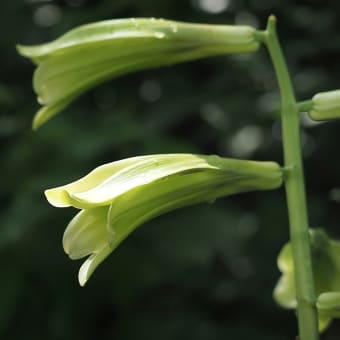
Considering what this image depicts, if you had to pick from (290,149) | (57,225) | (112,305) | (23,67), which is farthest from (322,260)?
(23,67)

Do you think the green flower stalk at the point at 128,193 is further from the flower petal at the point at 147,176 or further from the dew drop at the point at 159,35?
the dew drop at the point at 159,35

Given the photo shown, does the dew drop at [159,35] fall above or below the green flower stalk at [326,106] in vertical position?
above

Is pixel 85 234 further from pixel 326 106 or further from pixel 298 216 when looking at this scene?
pixel 326 106

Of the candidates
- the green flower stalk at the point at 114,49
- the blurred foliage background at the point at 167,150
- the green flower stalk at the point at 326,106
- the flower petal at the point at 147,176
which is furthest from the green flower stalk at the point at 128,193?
the blurred foliage background at the point at 167,150

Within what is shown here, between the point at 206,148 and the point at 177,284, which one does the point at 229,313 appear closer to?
the point at 177,284

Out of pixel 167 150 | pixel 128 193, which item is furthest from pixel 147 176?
pixel 167 150
